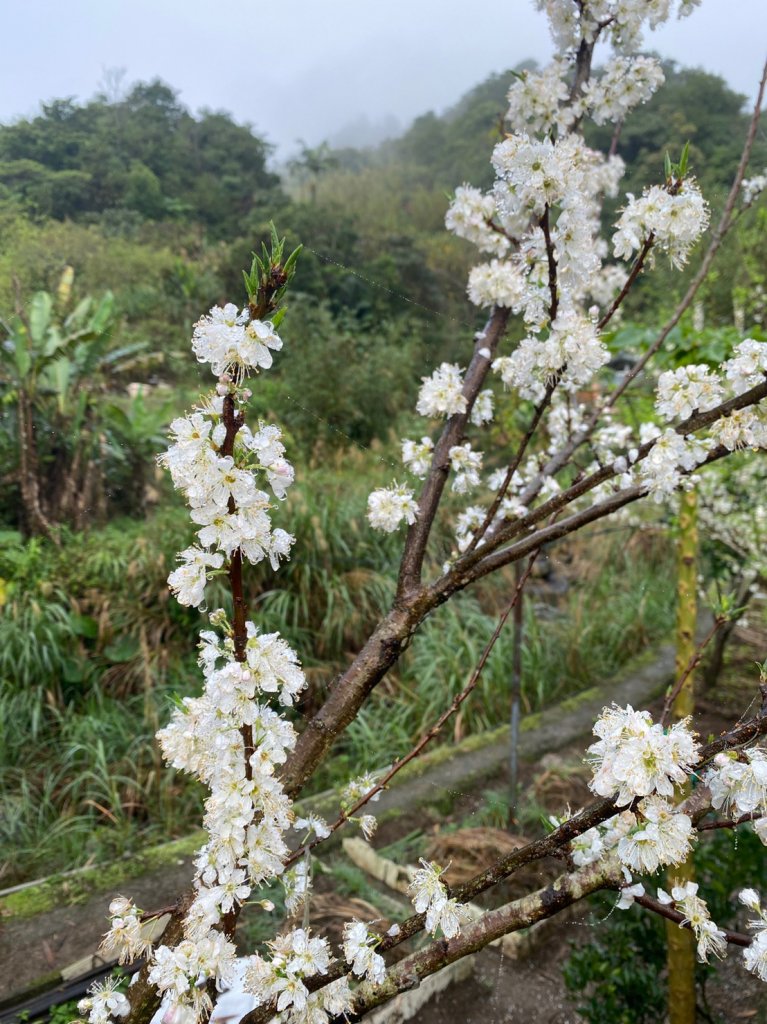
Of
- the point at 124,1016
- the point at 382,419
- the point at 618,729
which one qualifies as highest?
the point at 382,419

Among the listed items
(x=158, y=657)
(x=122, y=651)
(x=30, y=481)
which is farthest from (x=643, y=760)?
(x=30, y=481)

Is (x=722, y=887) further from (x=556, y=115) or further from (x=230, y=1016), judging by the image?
(x=556, y=115)

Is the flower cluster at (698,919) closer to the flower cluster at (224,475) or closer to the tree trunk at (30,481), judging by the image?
the flower cluster at (224,475)

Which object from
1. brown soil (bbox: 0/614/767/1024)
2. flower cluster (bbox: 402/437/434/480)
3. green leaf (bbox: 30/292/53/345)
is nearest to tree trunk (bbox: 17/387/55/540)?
green leaf (bbox: 30/292/53/345)

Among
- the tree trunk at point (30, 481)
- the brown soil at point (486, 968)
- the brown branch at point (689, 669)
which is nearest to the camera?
the brown branch at point (689, 669)

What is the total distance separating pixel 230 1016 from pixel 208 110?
9.73 ft

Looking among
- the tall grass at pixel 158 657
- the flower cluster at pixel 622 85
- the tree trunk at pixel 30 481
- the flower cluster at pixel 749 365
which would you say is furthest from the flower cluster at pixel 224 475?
the tree trunk at pixel 30 481

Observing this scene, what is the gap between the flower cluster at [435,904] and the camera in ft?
3.05

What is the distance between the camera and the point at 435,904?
0.94 m

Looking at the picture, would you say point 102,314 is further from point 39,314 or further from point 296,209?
point 296,209

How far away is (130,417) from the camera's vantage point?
4816 millimetres

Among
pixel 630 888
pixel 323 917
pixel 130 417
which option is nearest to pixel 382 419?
pixel 130 417

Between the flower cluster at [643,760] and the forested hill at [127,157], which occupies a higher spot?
the forested hill at [127,157]

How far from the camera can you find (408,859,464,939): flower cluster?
0.93 metres
